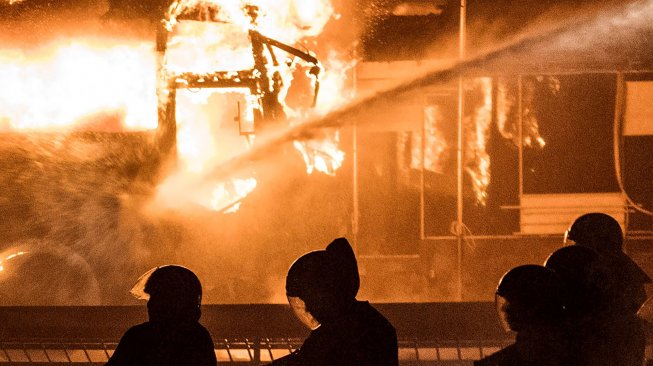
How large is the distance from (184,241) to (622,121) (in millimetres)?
5536

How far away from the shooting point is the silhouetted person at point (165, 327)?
287cm

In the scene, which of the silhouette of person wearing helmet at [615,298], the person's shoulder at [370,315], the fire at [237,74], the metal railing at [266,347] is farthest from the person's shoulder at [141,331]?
the fire at [237,74]

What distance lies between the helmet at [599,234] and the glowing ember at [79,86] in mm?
7419

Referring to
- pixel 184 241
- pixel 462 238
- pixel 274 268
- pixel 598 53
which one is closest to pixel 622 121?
pixel 598 53

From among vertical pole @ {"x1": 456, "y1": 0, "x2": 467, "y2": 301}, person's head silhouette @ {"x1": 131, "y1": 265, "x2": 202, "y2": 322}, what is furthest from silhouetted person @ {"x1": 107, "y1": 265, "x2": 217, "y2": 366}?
vertical pole @ {"x1": 456, "y1": 0, "x2": 467, "y2": 301}

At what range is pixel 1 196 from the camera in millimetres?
9641

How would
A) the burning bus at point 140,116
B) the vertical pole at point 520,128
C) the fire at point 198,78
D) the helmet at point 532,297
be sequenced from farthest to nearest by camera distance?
the fire at point 198,78, the vertical pole at point 520,128, the burning bus at point 140,116, the helmet at point 532,297

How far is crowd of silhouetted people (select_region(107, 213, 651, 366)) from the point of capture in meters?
2.27

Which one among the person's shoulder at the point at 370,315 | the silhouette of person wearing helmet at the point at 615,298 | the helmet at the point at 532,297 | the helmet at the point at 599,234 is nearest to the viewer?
the helmet at the point at 532,297

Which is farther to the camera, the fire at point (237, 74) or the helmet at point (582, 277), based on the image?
the fire at point (237, 74)

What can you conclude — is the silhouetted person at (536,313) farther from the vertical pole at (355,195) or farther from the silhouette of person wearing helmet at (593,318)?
the vertical pole at (355,195)

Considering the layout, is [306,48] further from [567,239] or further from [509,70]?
[567,239]

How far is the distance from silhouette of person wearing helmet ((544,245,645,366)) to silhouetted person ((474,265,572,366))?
0.19 ft

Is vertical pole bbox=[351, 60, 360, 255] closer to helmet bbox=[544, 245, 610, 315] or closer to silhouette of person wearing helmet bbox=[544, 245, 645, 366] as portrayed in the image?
silhouette of person wearing helmet bbox=[544, 245, 645, 366]
